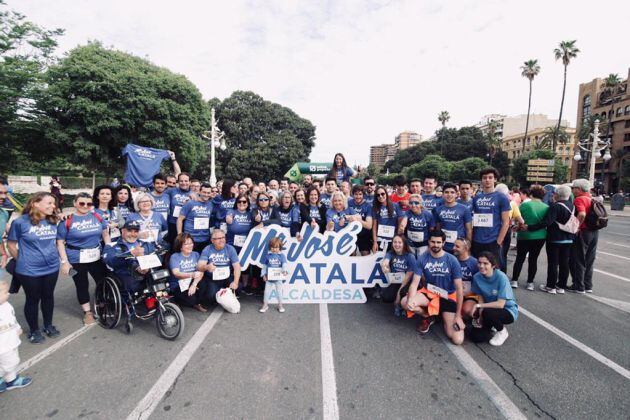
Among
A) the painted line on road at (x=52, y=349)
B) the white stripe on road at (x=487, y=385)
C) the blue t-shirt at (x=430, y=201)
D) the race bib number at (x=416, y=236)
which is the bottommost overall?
the painted line on road at (x=52, y=349)

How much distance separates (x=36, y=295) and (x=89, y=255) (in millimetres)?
669

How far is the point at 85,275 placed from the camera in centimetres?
402

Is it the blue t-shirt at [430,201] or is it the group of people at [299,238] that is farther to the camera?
the blue t-shirt at [430,201]

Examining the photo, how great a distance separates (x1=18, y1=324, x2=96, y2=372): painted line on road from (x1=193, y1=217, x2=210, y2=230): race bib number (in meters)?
Result: 1.95

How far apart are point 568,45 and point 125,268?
49910 millimetres

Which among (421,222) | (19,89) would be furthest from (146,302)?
(19,89)

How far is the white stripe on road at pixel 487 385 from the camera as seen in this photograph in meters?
2.49

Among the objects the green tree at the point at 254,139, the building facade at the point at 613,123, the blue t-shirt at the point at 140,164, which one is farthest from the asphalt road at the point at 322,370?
the building facade at the point at 613,123

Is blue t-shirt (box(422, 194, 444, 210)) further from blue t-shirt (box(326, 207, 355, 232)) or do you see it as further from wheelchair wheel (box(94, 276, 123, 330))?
wheelchair wheel (box(94, 276, 123, 330))

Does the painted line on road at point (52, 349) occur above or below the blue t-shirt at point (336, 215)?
below

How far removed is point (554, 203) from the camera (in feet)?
17.3

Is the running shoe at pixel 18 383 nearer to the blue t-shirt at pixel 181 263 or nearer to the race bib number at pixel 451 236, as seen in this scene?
the blue t-shirt at pixel 181 263

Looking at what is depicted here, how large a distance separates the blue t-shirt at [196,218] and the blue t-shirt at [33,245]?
1758 millimetres

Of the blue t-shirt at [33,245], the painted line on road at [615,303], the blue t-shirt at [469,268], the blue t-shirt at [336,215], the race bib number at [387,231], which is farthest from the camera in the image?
the blue t-shirt at [336,215]
